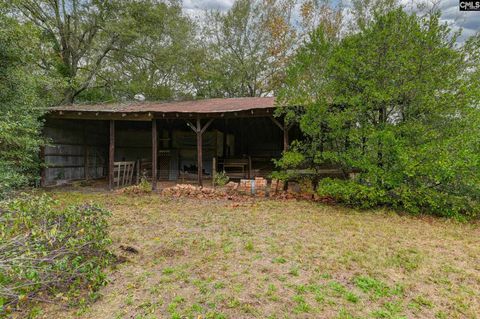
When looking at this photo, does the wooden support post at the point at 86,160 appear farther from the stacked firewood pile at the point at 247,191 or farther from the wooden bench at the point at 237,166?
the wooden bench at the point at 237,166

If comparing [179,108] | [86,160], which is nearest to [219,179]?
[179,108]

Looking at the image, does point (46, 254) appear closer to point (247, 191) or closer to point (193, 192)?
point (193, 192)

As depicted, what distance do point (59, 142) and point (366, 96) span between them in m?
9.58

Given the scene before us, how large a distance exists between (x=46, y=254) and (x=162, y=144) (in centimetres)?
871

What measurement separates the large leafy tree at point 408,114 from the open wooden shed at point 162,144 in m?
3.08

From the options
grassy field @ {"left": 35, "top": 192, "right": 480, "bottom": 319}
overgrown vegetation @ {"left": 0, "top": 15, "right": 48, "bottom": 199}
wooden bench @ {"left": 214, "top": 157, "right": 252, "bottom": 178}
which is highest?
overgrown vegetation @ {"left": 0, "top": 15, "right": 48, "bottom": 199}

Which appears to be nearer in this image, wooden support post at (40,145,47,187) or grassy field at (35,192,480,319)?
grassy field at (35,192,480,319)

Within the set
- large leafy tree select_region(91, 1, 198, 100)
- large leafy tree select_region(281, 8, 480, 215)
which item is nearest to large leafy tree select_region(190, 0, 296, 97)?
large leafy tree select_region(91, 1, 198, 100)

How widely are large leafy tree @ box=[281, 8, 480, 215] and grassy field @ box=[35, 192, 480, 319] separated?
746 millimetres

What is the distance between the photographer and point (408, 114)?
5656 millimetres

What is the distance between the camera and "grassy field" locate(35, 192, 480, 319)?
7.81 feet

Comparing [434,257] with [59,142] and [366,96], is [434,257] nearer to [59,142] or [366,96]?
[366,96]

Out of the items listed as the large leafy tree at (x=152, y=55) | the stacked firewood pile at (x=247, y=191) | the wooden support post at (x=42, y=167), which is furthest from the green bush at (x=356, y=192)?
the large leafy tree at (x=152, y=55)

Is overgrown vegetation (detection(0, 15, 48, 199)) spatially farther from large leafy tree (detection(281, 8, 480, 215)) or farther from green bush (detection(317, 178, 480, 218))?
green bush (detection(317, 178, 480, 218))
